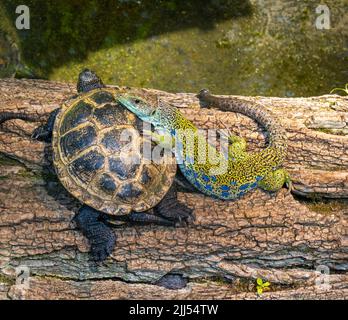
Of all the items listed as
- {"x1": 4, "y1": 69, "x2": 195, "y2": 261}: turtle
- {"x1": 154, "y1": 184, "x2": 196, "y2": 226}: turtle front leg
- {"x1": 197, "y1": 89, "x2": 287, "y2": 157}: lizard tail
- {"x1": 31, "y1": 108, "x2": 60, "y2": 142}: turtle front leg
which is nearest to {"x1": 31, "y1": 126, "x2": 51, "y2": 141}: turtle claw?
{"x1": 31, "y1": 108, "x2": 60, "y2": 142}: turtle front leg

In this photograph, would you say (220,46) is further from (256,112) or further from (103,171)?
(103,171)

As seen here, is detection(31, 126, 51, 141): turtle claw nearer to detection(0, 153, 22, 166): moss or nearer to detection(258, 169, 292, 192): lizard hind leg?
detection(0, 153, 22, 166): moss

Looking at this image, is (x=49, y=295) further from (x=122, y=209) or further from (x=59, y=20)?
(x=59, y=20)

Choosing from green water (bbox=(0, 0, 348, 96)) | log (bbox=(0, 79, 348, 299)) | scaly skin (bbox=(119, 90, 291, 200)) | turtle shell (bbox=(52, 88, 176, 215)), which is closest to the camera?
turtle shell (bbox=(52, 88, 176, 215))

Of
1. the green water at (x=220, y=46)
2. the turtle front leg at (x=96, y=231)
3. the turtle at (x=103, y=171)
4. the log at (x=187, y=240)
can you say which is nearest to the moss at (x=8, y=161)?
the log at (x=187, y=240)

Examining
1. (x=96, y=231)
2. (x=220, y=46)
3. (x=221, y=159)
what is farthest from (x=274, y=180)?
(x=220, y=46)

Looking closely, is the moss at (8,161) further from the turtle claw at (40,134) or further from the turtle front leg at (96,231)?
the turtle front leg at (96,231)
